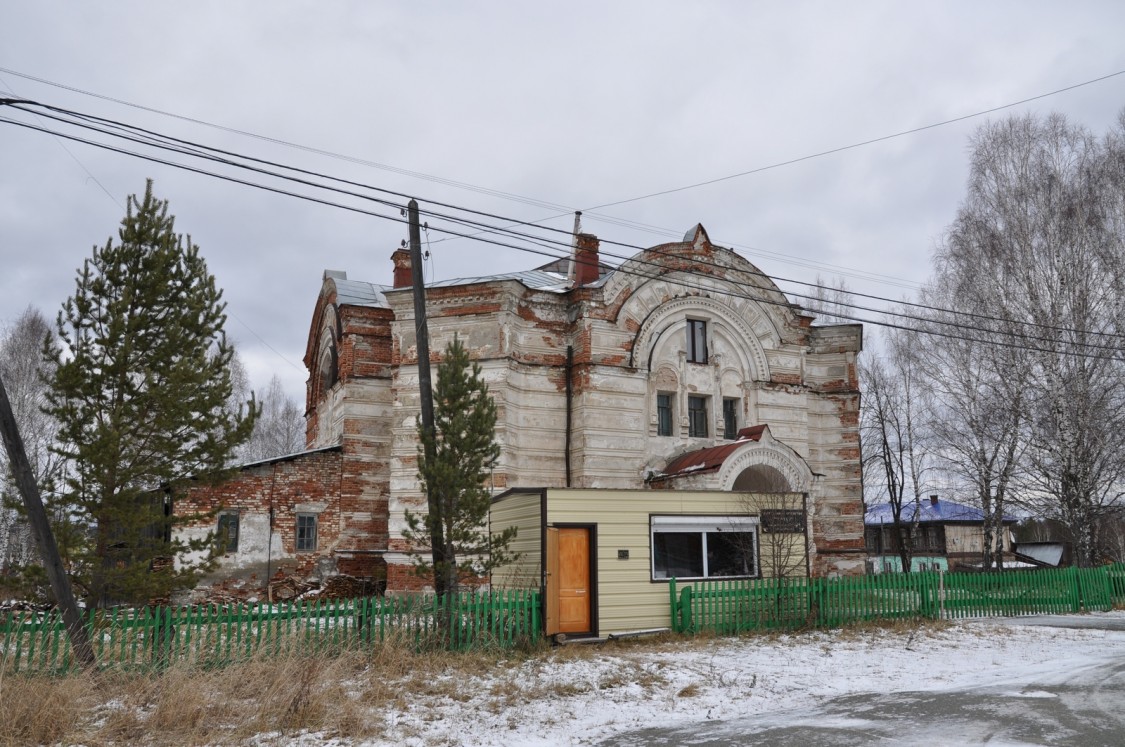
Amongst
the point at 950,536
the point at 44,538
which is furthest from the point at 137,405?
the point at 950,536

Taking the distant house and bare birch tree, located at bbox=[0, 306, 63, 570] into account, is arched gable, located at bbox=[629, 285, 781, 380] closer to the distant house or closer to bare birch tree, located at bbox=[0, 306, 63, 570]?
bare birch tree, located at bbox=[0, 306, 63, 570]

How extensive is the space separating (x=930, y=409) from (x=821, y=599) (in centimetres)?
1714

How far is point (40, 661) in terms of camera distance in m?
11.2

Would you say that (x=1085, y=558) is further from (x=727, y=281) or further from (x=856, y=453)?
(x=727, y=281)

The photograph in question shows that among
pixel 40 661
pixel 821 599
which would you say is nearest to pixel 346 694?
pixel 40 661

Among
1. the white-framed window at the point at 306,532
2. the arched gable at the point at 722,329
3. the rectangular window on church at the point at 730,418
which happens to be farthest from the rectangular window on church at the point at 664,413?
the white-framed window at the point at 306,532

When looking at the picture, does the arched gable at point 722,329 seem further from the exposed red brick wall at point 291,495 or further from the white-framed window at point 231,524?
the white-framed window at point 231,524

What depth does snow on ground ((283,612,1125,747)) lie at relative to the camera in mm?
9938

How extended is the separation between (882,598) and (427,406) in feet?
36.0

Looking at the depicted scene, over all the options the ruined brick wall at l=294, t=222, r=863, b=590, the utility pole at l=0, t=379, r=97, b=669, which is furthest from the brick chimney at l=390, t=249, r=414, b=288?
the utility pole at l=0, t=379, r=97, b=669

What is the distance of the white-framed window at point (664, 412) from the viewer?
2573cm

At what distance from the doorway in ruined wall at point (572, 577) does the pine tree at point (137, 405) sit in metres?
5.81

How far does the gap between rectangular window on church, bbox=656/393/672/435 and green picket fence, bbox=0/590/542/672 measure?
1120cm

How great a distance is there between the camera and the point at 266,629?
12.9 meters
